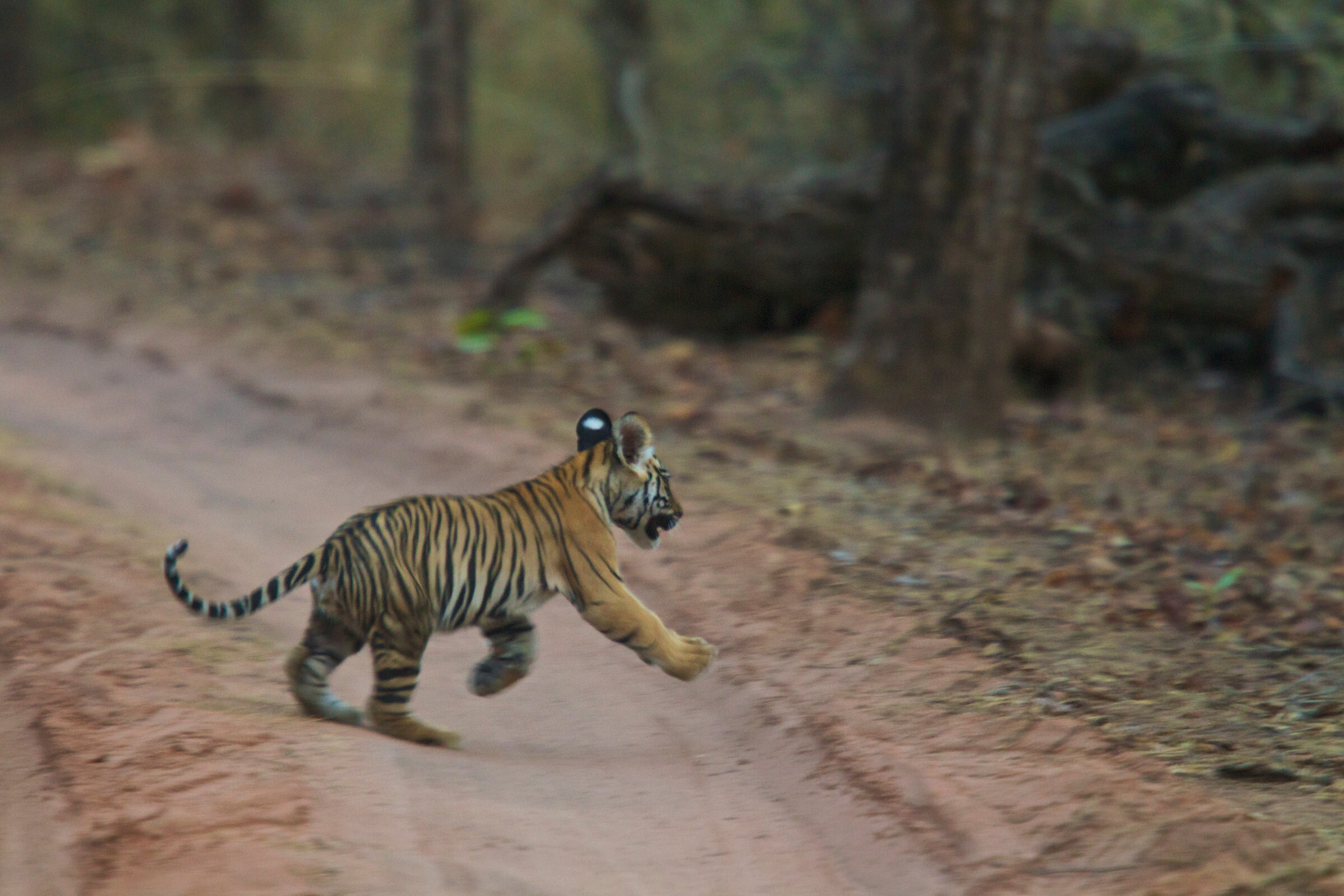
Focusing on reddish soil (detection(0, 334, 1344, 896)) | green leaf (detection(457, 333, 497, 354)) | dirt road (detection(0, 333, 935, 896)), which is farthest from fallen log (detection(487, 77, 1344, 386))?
reddish soil (detection(0, 334, 1344, 896))

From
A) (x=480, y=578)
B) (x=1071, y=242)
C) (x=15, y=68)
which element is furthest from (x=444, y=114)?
(x=480, y=578)

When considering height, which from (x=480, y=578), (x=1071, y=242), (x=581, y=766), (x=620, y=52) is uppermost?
(x=620, y=52)

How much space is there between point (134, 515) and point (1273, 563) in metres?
6.73

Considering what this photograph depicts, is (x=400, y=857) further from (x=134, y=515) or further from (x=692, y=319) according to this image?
(x=692, y=319)

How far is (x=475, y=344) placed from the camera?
11781 millimetres

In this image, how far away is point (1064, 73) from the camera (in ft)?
45.9

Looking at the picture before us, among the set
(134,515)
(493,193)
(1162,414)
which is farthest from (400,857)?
(493,193)

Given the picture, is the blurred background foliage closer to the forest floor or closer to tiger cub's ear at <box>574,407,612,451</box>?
the forest floor

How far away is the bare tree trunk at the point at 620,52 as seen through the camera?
18672 millimetres

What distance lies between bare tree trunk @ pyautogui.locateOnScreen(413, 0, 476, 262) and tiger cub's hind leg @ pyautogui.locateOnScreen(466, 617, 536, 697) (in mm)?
11586

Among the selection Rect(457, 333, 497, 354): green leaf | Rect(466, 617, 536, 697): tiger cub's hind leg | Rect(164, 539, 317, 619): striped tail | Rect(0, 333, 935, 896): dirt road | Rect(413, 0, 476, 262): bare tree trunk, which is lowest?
Rect(0, 333, 935, 896): dirt road

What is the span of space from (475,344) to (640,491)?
6729mm

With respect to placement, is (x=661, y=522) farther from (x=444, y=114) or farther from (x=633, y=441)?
(x=444, y=114)

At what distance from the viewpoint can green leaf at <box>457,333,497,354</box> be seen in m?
11.8
